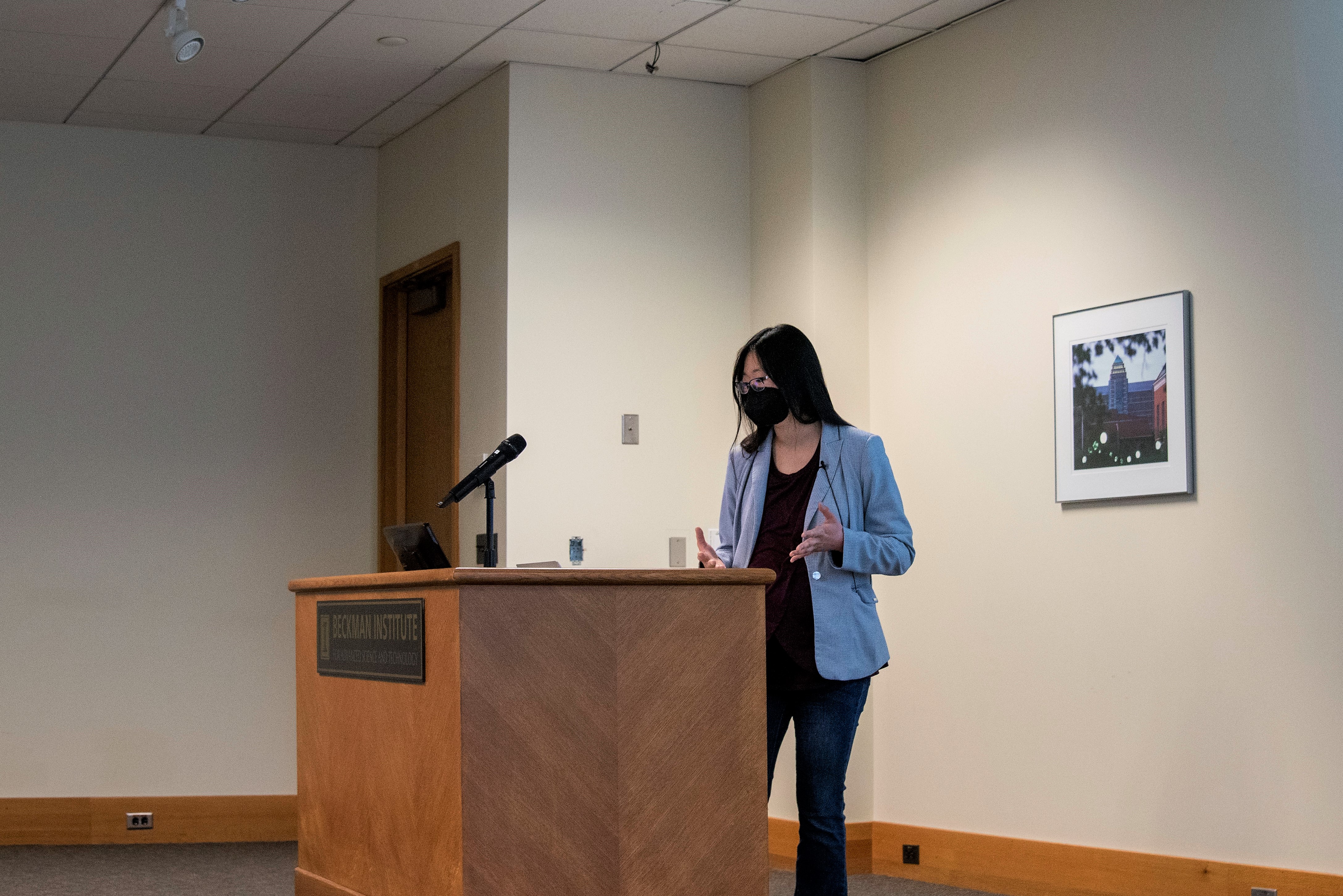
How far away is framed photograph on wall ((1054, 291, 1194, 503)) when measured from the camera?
4203mm

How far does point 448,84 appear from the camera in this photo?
228 inches

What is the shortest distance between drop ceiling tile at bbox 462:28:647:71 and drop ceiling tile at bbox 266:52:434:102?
0.28 meters

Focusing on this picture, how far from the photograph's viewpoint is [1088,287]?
4.54 meters

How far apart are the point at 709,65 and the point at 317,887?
3324 millimetres

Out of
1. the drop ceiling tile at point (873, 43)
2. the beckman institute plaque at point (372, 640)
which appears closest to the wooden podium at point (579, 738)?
the beckman institute plaque at point (372, 640)

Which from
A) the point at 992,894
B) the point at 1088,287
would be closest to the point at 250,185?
the point at 1088,287

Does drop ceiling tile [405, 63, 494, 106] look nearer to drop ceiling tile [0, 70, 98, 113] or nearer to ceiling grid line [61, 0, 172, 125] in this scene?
ceiling grid line [61, 0, 172, 125]

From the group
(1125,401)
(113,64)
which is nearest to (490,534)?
(1125,401)

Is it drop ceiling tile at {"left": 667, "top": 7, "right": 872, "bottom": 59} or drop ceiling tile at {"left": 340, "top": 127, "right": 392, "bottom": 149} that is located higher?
drop ceiling tile at {"left": 667, "top": 7, "right": 872, "bottom": 59}

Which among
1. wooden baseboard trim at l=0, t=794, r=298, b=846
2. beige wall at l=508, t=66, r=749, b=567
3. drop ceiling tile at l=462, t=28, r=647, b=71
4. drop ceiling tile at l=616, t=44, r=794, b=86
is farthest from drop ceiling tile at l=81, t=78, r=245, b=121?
wooden baseboard trim at l=0, t=794, r=298, b=846

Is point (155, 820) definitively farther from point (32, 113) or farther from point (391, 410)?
point (32, 113)

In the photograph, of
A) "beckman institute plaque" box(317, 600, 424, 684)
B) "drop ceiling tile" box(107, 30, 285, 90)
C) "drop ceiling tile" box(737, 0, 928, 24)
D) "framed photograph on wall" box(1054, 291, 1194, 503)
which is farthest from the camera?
"drop ceiling tile" box(107, 30, 285, 90)

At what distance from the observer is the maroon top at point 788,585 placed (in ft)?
10.3

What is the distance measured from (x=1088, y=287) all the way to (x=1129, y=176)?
0.34 m
